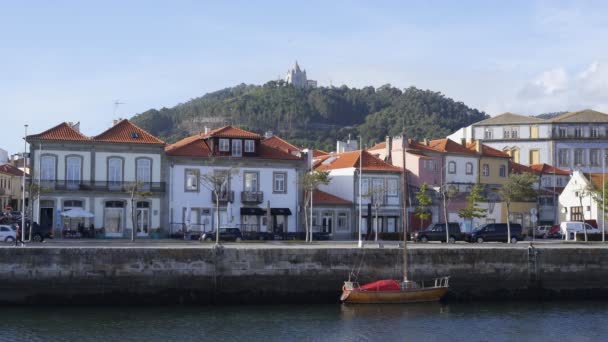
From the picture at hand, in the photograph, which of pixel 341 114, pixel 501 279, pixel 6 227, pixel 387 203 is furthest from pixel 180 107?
pixel 501 279

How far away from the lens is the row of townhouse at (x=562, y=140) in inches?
3819

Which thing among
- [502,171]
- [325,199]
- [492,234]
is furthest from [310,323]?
[502,171]

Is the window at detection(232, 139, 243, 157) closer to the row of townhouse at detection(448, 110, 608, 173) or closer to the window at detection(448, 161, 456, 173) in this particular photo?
the window at detection(448, 161, 456, 173)

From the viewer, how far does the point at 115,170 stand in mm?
61406

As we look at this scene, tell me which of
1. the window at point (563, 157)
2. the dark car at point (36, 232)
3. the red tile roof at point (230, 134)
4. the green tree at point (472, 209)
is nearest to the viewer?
the dark car at point (36, 232)

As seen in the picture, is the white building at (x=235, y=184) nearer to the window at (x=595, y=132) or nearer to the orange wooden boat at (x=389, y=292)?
the orange wooden boat at (x=389, y=292)

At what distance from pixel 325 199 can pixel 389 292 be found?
2651 centimetres

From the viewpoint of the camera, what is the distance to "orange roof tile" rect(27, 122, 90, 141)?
5969 cm

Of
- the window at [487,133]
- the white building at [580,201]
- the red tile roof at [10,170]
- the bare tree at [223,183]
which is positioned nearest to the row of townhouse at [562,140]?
the window at [487,133]

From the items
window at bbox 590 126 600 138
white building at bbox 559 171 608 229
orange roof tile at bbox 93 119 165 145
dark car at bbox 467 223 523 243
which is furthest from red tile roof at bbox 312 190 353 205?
window at bbox 590 126 600 138

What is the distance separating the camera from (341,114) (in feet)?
622

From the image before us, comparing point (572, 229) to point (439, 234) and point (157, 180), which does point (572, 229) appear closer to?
point (439, 234)

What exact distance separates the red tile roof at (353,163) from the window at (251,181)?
8.83m

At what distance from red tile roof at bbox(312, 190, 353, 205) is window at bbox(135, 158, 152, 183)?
43.7 feet
